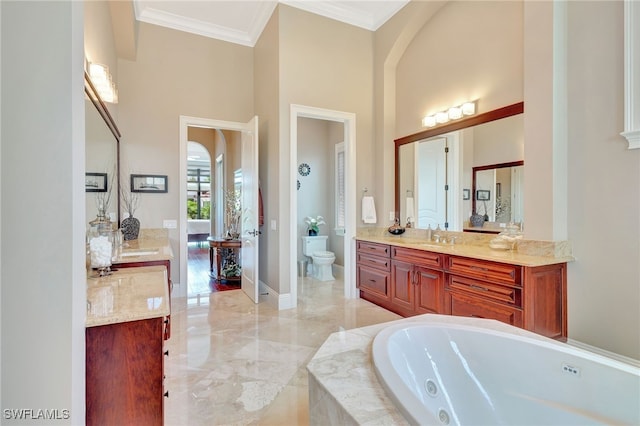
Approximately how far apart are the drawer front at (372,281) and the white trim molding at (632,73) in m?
2.41

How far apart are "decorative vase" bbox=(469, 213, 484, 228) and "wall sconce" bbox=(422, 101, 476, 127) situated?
1.09 m

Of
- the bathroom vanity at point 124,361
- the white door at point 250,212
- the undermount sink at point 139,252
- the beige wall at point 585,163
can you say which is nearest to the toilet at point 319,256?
the white door at point 250,212

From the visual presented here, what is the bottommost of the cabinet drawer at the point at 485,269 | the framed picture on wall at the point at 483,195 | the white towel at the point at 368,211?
the cabinet drawer at the point at 485,269

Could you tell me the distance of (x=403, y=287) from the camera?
3.50 meters

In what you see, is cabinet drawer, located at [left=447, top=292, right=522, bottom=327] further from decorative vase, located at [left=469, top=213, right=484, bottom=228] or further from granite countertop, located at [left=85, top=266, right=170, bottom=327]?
granite countertop, located at [left=85, top=266, right=170, bottom=327]

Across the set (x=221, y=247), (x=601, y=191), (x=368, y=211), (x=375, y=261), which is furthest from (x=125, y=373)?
(x=221, y=247)

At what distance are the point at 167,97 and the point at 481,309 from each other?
4374 mm

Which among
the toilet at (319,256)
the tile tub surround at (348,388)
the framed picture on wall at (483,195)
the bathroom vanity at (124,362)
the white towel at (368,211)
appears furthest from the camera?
the toilet at (319,256)

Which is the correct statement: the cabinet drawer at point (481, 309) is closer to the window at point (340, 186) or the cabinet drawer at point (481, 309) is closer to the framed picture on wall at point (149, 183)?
the window at point (340, 186)

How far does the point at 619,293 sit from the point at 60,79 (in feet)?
10.9

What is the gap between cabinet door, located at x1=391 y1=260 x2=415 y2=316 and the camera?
3.38m

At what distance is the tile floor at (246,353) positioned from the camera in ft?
6.35

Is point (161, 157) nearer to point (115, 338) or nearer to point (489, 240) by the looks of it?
→ point (115, 338)

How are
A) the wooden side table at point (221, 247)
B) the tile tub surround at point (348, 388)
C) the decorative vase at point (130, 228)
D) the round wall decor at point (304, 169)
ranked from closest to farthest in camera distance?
the tile tub surround at point (348, 388), the decorative vase at point (130, 228), the wooden side table at point (221, 247), the round wall decor at point (304, 169)
